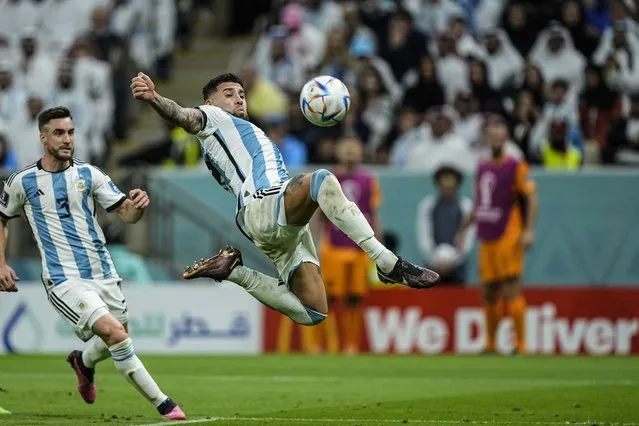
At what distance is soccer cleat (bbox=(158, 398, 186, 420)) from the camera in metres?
10.2

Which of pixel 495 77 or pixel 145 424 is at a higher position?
pixel 495 77

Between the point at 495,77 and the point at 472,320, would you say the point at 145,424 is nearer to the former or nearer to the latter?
the point at 472,320

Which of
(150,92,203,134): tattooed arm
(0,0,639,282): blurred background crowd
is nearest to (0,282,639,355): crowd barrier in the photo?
(0,0,639,282): blurred background crowd

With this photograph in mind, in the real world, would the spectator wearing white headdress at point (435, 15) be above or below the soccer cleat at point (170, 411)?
above

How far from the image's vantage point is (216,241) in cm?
2147

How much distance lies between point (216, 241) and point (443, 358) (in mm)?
4942

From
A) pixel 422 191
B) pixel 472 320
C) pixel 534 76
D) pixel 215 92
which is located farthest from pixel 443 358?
pixel 215 92

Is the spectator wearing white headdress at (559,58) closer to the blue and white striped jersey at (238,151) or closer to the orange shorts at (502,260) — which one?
the orange shorts at (502,260)

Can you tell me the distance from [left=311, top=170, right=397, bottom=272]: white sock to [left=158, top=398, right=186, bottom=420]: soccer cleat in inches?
69.8

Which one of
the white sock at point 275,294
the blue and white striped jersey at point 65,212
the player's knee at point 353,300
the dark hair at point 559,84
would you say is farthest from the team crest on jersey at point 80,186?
the dark hair at point 559,84

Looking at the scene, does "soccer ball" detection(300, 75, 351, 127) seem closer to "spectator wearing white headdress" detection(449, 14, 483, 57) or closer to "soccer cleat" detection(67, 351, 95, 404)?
"soccer cleat" detection(67, 351, 95, 404)

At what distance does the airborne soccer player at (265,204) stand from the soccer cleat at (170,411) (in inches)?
38.3

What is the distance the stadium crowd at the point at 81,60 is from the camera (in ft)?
75.2

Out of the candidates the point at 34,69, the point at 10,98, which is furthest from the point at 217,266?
the point at 34,69
